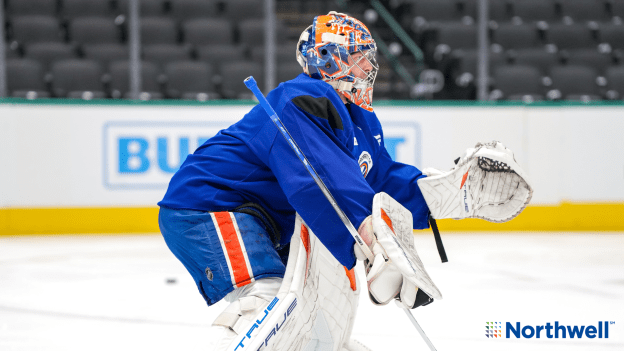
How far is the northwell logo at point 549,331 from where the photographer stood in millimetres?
2098

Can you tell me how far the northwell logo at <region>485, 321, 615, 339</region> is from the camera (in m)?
2.10

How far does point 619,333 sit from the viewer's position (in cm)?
209

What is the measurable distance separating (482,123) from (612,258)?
1.74 m

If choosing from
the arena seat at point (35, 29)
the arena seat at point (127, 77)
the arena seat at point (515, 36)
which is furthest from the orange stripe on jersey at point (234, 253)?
the arena seat at point (515, 36)

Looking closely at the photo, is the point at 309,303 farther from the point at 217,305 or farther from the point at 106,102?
the point at 106,102

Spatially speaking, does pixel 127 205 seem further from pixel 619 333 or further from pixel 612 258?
pixel 619 333

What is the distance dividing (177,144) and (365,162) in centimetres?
359

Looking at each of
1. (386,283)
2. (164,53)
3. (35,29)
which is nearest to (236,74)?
(164,53)

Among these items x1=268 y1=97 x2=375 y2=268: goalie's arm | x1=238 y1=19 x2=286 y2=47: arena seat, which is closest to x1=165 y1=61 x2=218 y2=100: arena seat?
x1=238 y1=19 x2=286 y2=47: arena seat

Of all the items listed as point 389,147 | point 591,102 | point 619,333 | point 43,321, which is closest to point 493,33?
point 591,102

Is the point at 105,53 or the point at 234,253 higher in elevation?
the point at 105,53

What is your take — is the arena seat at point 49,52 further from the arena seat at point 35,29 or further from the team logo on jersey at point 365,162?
the team logo on jersey at point 365,162

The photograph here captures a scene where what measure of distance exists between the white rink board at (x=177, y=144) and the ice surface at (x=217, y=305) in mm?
669

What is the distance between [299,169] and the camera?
1.24m
